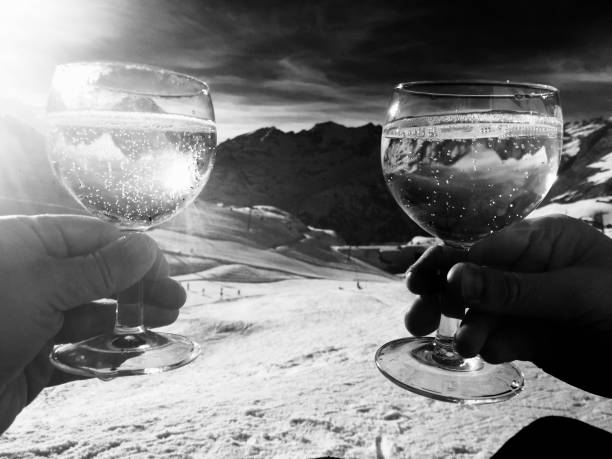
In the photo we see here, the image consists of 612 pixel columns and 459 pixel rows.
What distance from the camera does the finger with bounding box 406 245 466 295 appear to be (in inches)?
79.0

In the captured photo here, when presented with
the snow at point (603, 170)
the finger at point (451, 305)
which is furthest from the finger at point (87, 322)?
the snow at point (603, 170)

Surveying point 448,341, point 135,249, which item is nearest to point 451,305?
point 448,341

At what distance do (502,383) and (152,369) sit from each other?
111 cm

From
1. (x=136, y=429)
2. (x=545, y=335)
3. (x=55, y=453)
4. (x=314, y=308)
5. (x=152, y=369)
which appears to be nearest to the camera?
(x=55, y=453)

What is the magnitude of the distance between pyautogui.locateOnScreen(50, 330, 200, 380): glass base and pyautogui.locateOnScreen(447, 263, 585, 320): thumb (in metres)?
0.92

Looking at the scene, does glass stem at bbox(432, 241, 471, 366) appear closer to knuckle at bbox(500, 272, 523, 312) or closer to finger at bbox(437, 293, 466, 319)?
finger at bbox(437, 293, 466, 319)

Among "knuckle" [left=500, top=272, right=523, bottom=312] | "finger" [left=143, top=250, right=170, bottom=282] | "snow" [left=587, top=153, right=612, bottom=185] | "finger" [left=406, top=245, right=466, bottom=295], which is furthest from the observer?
"snow" [left=587, top=153, right=612, bottom=185]

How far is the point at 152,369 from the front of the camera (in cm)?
167

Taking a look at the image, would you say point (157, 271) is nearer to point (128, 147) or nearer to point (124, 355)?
point (124, 355)

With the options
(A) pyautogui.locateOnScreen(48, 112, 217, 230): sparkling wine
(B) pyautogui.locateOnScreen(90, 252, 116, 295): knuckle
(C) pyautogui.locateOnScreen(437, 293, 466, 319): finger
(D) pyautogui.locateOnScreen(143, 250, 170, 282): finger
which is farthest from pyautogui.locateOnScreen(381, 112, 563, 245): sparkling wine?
(D) pyautogui.locateOnScreen(143, 250, 170, 282): finger

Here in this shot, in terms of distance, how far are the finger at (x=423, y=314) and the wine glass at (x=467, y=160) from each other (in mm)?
345

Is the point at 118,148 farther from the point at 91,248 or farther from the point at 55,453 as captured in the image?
the point at 55,453

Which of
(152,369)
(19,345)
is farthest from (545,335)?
(19,345)

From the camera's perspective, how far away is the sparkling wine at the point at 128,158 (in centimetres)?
157
